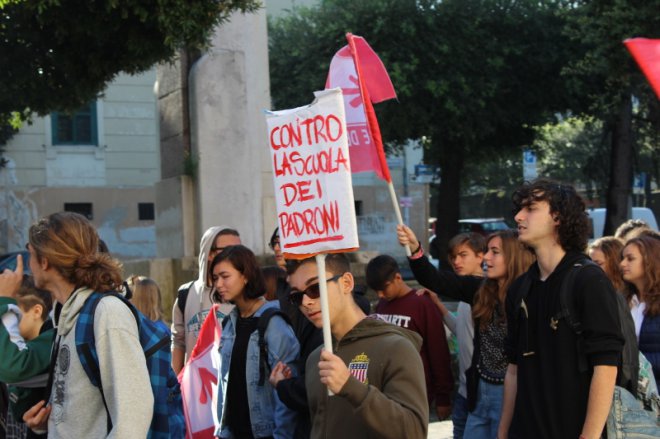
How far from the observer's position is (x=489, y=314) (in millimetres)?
5176

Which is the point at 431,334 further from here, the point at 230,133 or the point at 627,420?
the point at 230,133

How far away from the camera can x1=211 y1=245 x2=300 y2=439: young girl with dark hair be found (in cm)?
470

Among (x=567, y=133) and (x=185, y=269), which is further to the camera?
(x=567, y=133)

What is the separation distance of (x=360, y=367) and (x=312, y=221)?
546 mm

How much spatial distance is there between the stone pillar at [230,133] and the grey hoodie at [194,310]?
5.91 meters

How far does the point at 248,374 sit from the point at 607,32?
1186 centimetres

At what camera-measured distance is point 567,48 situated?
20.7 m

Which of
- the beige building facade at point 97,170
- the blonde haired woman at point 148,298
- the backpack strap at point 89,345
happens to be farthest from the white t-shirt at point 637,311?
the beige building facade at point 97,170

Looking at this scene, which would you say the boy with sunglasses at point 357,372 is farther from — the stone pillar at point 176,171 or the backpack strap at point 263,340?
the stone pillar at point 176,171

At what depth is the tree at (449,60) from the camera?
66.5 feet

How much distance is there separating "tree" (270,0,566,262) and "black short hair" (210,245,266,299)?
14708mm

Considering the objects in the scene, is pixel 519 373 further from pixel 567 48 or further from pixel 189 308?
pixel 567 48

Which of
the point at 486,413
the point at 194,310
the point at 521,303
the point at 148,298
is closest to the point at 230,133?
the point at 148,298

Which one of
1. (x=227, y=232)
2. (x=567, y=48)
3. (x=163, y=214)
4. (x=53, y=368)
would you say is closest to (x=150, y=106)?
(x=567, y=48)
